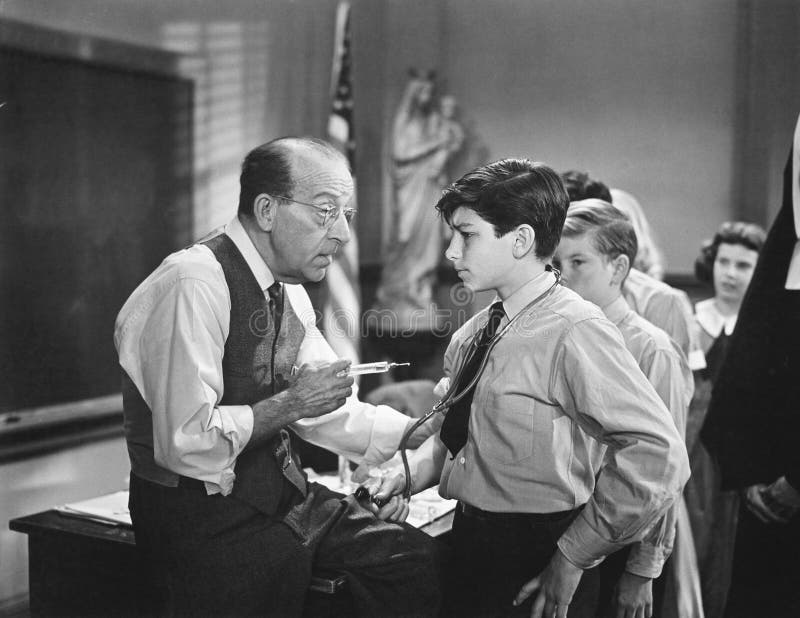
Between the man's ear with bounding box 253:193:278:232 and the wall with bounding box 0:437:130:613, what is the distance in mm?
2007

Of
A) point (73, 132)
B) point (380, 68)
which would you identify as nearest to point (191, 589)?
point (73, 132)

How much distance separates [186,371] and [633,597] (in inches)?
44.7

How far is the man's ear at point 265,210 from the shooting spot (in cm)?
204

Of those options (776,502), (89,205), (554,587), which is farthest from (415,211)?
(554,587)

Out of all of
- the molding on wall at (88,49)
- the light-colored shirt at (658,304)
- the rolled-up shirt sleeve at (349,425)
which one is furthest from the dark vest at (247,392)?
the molding on wall at (88,49)

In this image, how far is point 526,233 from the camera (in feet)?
5.70

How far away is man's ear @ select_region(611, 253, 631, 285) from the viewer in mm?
2344

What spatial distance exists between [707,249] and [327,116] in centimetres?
281

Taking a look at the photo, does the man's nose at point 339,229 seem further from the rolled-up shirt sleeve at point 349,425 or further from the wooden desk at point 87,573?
the wooden desk at point 87,573

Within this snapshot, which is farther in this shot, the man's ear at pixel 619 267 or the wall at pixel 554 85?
the wall at pixel 554 85

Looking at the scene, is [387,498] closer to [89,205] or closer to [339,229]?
[339,229]

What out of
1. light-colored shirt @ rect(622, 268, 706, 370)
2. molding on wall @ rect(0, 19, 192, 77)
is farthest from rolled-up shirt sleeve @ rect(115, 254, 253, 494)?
molding on wall @ rect(0, 19, 192, 77)

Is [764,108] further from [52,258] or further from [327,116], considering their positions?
[52,258]

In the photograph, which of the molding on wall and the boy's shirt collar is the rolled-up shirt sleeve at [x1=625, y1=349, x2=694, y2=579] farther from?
the molding on wall
